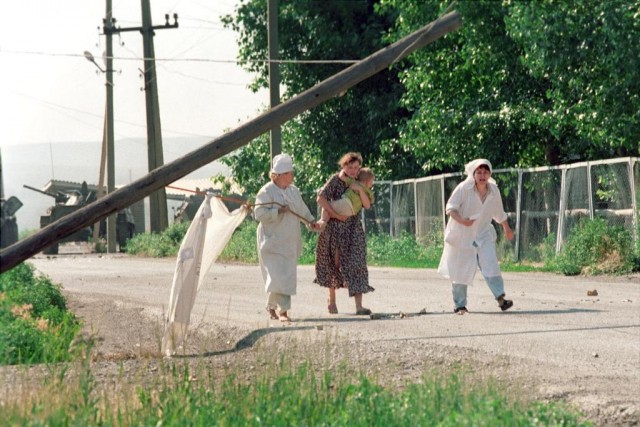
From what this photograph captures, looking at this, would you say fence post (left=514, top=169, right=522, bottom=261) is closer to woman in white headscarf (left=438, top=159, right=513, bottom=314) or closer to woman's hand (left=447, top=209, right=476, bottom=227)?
woman in white headscarf (left=438, top=159, right=513, bottom=314)

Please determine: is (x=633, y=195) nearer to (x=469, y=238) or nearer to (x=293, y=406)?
(x=469, y=238)

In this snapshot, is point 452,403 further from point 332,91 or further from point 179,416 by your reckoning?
point 332,91

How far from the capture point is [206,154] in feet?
36.8

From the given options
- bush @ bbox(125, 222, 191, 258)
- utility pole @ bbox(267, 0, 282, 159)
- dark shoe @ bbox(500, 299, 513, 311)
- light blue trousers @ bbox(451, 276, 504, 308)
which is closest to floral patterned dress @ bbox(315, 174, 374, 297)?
light blue trousers @ bbox(451, 276, 504, 308)

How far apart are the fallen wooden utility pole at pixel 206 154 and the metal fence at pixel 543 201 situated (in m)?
11.5

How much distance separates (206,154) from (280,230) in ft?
9.07

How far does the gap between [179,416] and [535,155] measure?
22146 millimetres

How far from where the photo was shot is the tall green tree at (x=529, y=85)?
800 inches

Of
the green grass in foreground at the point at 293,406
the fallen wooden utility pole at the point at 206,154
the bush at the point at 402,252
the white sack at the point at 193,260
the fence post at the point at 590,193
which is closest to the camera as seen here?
the green grass in foreground at the point at 293,406

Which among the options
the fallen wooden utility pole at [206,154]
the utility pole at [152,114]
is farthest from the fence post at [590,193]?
→ the utility pole at [152,114]

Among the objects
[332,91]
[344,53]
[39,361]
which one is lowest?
[39,361]

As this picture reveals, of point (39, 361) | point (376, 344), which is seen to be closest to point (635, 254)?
point (376, 344)

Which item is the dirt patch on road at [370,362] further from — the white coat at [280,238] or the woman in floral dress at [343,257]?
the woman in floral dress at [343,257]

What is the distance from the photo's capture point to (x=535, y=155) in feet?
95.4
